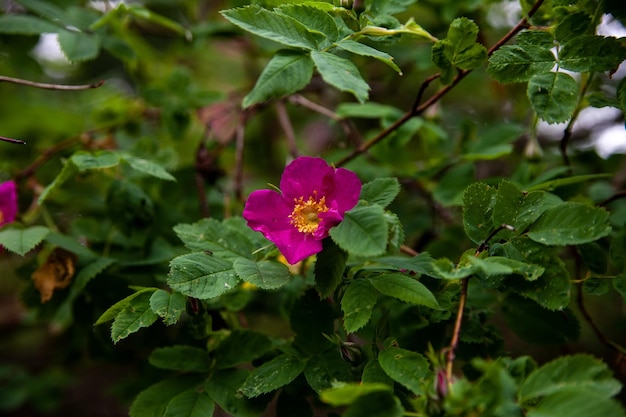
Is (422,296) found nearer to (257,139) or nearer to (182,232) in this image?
(182,232)

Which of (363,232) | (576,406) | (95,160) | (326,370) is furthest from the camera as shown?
(95,160)

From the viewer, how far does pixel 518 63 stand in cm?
80

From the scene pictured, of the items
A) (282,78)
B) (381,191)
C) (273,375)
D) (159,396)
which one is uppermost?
(282,78)

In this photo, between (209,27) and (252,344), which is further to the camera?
(209,27)

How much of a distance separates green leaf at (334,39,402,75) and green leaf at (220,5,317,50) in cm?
5

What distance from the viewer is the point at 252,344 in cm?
87

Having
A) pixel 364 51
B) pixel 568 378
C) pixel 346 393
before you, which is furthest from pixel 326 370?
pixel 364 51

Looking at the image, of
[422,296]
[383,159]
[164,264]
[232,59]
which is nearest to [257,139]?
[232,59]

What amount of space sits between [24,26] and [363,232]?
0.91 m

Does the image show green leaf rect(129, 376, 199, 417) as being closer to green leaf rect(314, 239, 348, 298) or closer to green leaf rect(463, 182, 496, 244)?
green leaf rect(314, 239, 348, 298)

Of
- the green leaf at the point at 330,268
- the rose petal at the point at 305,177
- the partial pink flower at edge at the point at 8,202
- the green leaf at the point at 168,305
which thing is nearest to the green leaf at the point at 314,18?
the rose petal at the point at 305,177

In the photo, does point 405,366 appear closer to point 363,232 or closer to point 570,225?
point 363,232

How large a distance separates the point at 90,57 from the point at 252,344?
0.72m

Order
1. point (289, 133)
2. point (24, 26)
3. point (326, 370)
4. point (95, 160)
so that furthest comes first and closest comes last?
point (289, 133) < point (24, 26) < point (95, 160) < point (326, 370)
